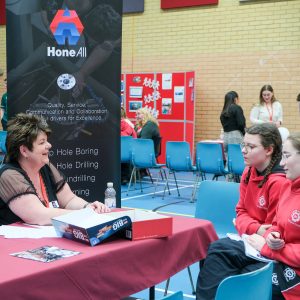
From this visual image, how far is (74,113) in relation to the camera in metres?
3.97

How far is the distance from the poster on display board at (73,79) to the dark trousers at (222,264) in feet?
5.63

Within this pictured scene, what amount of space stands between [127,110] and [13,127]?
864 centimetres

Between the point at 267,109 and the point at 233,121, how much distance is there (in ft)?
1.88

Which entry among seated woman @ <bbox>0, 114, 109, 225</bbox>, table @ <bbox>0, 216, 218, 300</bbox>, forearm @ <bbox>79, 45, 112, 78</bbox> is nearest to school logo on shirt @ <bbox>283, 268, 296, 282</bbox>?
table @ <bbox>0, 216, 218, 300</bbox>

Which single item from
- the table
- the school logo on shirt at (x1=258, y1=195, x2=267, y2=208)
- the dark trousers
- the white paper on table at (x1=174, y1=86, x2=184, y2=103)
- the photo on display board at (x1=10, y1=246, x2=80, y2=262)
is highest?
the white paper on table at (x1=174, y1=86, x2=184, y2=103)

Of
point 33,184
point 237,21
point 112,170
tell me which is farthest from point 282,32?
point 33,184

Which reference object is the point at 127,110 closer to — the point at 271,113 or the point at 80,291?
the point at 271,113

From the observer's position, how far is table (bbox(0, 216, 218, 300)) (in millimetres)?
1790

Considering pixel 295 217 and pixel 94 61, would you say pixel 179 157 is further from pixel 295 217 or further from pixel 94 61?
pixel 295 217

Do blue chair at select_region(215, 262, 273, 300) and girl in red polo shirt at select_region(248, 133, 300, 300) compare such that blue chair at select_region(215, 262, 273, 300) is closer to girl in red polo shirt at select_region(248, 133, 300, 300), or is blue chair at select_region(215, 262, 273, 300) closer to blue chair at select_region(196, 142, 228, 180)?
girl in red polo shirt at select_region(248, 133, 300, 300)

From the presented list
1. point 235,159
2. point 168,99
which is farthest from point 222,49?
point 235,159

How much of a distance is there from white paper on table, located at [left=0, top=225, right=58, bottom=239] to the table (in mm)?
69

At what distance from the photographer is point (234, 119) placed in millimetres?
8258

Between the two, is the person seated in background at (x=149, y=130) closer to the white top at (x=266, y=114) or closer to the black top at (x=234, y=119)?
the black top at (x=234, y=119)
